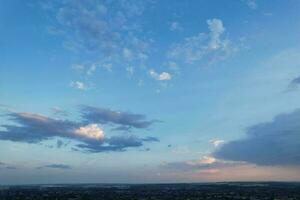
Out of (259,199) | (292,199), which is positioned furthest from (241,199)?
(292,199)

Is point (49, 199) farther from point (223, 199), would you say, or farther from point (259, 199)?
point (259, 199)

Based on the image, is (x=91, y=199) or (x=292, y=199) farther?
(x=91, y=199)

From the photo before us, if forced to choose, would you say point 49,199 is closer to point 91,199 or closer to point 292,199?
point 91,199

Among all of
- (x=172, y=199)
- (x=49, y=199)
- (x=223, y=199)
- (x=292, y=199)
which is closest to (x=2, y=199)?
(x=49, y=199)

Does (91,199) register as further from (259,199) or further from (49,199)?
(259,199)

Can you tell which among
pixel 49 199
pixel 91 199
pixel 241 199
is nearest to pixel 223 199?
pixel 241 199

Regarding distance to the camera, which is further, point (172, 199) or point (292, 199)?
point (172, 199)

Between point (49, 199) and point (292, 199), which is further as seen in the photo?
point (49, 199)
